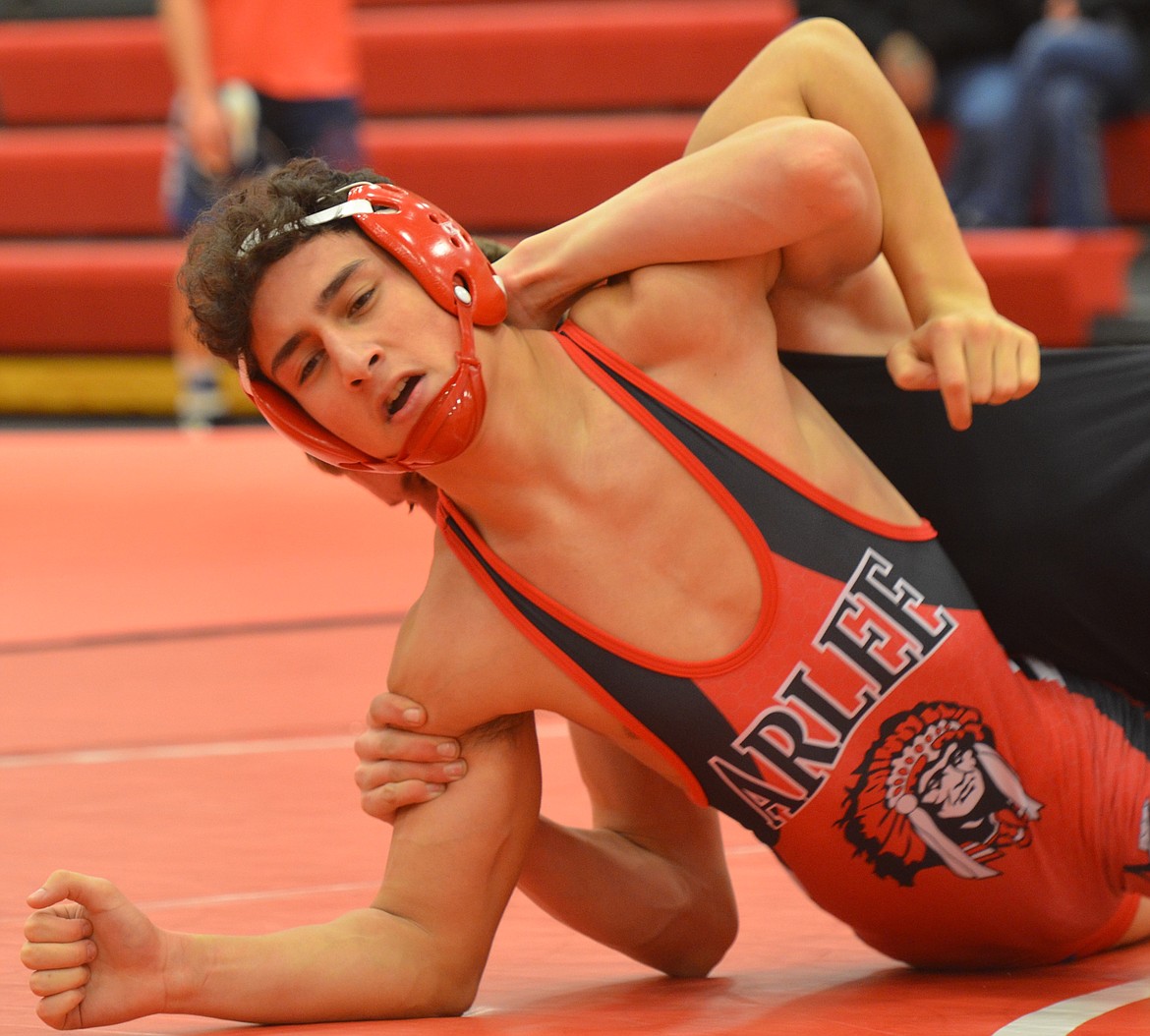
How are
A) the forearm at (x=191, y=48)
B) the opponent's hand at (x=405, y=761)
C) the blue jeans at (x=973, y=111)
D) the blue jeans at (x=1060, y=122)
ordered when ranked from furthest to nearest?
the blue jeans at (x=973, y=111)
the blue jeans at (x=1060, y=122)
the forearm at (x=191, y=48)
the opponent's hand at (x=405, y=761)

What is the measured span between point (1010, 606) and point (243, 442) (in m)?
5.57

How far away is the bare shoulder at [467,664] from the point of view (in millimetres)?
2168

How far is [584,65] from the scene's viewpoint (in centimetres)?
966

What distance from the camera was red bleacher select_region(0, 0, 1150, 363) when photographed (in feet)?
30.5

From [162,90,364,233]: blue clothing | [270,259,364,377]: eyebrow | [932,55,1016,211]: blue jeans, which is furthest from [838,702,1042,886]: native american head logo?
[932,55,1016,211]: blue jeans

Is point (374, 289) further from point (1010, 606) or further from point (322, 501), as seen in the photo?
point (322, 501)

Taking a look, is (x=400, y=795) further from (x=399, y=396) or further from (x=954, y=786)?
(x=954, y=786)

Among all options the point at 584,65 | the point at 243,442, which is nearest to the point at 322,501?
the point at 243,442

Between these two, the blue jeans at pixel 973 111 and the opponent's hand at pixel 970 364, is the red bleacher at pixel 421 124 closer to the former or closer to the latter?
the blue jeans at pixel 973 111

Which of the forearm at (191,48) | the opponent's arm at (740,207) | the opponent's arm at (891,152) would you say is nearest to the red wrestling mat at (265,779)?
the opponent's arm at (891,152)

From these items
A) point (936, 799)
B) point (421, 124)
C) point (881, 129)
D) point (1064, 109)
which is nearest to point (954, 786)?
point (936, 799)

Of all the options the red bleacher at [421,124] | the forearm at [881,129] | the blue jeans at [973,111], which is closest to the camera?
the forearm at [881,129]

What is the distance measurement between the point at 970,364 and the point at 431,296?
62cm

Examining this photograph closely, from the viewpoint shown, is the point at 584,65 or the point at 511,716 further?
the point at 584,65
